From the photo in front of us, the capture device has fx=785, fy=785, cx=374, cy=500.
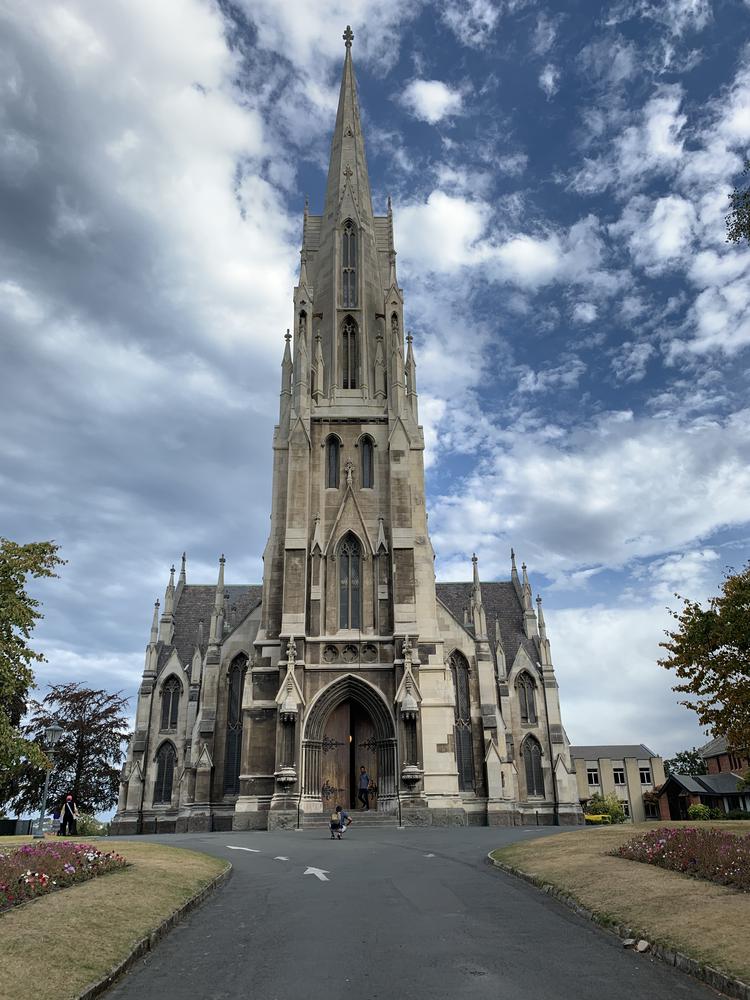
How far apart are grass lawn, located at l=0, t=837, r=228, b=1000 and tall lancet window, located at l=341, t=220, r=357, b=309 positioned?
1404 inches

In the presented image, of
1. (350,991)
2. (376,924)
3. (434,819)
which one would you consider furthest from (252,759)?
(350,991)

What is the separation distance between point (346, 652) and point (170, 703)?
13129mm

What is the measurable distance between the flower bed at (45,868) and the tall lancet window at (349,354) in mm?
31452

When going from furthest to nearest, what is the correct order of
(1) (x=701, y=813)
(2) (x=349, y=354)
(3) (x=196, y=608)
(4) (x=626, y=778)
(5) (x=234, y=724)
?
(4) (x=626, y=778) → (3) (x=196, y=608) → (1) (x=701, y=813) → (2) (x=349, y=354) → (5) (x=234, y=724)

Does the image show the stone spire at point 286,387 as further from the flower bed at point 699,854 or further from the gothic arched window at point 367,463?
the flower bed at point 699,854

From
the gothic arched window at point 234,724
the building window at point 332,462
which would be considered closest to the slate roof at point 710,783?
the gothic arched window at point 234,724

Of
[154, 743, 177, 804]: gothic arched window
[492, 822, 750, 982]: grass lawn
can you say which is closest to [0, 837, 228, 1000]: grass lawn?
[492, 822, 750, 982]: grass lawn

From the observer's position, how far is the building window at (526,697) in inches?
1756

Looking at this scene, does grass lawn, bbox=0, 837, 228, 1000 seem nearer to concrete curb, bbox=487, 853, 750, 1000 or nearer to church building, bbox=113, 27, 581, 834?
concrete curb, bbox=487, 853, 750, 1000

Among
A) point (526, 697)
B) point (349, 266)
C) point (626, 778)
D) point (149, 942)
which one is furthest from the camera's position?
point (626, 778)

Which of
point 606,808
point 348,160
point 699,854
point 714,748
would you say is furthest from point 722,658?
point 714,748

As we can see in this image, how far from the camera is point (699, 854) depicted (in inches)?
498

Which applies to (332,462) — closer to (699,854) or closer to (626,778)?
(699,854)

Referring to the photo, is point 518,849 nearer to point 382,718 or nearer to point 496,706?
point 382,718
